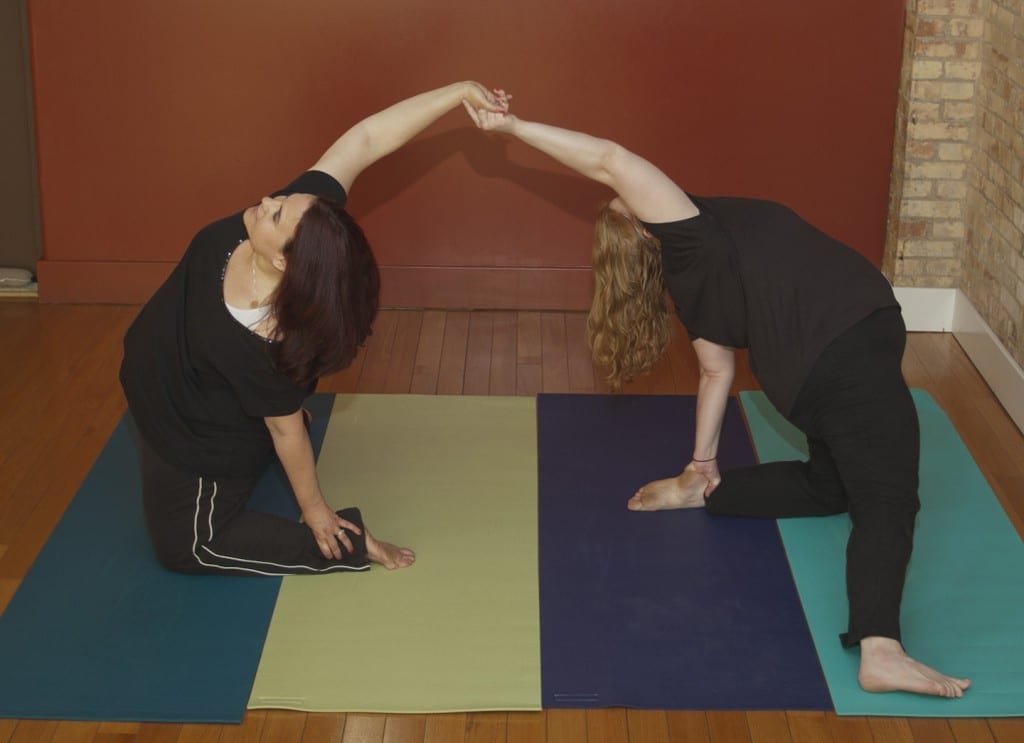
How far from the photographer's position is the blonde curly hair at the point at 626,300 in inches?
117

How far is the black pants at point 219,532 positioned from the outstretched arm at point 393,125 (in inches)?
32.1

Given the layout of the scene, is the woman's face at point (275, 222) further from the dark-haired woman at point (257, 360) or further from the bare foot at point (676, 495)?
the bare foot at point (676, 495)

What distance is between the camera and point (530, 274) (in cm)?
457

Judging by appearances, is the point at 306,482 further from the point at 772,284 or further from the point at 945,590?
the point at 945,590

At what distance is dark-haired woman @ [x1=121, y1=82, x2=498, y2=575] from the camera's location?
2.54 meters

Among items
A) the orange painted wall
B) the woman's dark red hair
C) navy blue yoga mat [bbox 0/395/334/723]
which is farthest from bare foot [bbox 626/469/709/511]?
the orange painted wall

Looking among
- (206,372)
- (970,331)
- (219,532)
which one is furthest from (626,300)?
(970,331)

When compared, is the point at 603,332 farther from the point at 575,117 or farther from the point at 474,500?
the point at 575,117

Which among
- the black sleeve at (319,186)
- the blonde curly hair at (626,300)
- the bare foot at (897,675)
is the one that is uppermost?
the black sleeve at (319,186)

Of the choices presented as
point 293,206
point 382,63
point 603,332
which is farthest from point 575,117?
point 293,206

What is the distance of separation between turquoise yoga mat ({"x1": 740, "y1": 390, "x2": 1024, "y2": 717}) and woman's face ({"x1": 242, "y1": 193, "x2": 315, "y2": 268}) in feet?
4.90

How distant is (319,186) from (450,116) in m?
1.47

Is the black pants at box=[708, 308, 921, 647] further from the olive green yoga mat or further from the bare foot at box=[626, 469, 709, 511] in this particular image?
the olive green yoga mat

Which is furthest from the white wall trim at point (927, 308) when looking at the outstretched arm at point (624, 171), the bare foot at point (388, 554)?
the bare foot at point (388, 554)
